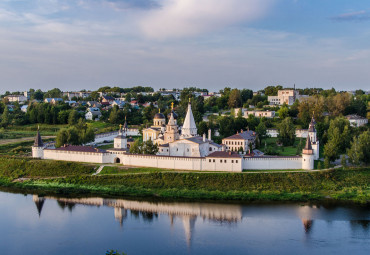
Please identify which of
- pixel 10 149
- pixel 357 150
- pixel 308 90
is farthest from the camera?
pixel 308 90

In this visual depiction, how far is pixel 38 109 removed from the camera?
55188 millimetres

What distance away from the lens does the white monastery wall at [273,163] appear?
1029 inches

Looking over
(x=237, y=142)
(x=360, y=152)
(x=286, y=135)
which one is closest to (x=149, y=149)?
(x=237, y=142)

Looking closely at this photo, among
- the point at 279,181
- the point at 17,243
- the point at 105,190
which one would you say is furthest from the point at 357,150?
the point at 17,243

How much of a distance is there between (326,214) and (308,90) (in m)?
52.8

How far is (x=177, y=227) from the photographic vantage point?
19.0 meters

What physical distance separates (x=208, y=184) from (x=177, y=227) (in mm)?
5935

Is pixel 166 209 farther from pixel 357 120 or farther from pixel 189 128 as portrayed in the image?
pixel 357 120

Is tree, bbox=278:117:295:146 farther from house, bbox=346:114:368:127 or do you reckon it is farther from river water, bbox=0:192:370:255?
river water, bbox=0:192:370:255

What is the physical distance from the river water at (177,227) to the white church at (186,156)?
4.37 m

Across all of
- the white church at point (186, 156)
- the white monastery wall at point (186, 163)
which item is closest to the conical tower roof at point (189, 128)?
the white church at point (186, 156)

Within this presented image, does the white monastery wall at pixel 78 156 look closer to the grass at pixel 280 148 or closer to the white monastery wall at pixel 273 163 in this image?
the white monastery wall at pixel 273 163

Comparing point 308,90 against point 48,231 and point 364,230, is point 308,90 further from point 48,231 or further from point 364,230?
point 48,231

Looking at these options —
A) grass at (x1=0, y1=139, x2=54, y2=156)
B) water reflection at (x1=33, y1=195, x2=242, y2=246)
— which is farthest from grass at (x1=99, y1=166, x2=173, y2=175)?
grass at (x1=0, y1=139, x2=54, y2=156)
